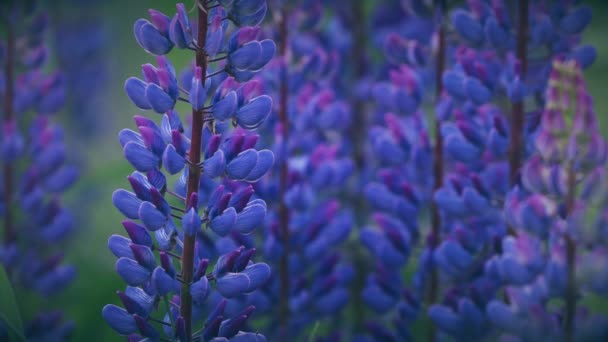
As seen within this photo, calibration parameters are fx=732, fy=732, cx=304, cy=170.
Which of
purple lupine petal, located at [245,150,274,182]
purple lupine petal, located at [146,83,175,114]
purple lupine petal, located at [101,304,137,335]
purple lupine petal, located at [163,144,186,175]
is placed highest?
purple lupine petal, located at [146,83,175,114]

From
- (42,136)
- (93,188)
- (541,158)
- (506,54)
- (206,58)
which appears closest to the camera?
(206,58)

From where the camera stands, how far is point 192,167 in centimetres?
75

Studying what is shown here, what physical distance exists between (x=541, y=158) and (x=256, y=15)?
0.39 m

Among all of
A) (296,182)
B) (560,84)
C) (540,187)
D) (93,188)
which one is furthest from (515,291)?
(93,188)

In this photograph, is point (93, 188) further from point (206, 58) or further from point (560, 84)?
point (560, 84)

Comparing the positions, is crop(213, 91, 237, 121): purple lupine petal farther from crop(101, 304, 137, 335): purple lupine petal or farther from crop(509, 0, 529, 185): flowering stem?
crop(509, 0, 529, 185): flowering stem

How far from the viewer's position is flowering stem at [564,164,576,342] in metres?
0.79

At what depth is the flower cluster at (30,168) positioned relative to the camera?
1.21 meters

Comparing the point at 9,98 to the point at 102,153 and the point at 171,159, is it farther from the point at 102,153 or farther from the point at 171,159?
the point at 102,153

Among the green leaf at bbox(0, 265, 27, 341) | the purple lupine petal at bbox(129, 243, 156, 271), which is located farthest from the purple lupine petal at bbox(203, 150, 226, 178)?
the green leaf at bbox(0, 265, 27, 341)

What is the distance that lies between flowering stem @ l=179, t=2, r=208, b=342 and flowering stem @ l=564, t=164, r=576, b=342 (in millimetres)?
402

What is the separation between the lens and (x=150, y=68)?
2.52 ft

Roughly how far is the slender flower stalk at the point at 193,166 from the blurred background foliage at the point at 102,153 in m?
0.49

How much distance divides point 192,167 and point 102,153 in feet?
5.15
